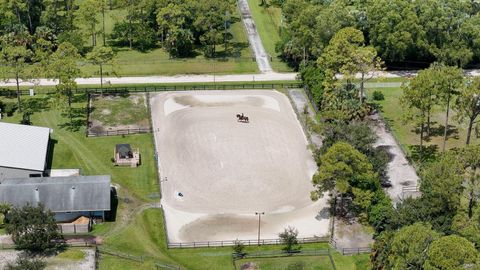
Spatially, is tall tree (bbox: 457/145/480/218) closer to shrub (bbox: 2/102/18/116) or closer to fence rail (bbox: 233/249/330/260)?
fence rail (bbox: 233/249/330/260)

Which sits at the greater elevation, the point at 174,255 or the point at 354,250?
the point at 174,255

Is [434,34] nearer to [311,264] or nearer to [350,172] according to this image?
[350,172]

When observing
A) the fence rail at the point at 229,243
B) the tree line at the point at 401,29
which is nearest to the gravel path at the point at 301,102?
the tree line at the point at 401,29

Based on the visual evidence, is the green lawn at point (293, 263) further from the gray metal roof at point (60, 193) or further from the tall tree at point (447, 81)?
the tall tree at point (447, 81)

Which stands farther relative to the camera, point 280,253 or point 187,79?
point 187,79

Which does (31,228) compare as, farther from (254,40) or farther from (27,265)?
(254,40)

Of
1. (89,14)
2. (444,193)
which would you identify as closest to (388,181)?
(444,193)
